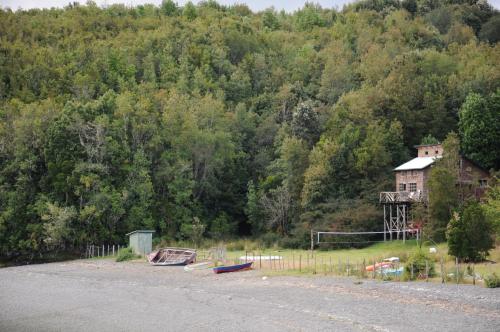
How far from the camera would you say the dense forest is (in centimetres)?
6188

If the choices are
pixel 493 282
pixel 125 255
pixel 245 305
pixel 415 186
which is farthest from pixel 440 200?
pixel 245 305

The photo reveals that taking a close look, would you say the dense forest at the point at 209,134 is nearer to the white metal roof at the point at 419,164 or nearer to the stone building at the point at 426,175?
the stone building at the point at 426,175

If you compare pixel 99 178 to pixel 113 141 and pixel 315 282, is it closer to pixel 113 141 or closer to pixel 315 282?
pixel 113 141

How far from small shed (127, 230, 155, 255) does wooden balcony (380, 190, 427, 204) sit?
67.7ft

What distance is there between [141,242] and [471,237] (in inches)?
1147

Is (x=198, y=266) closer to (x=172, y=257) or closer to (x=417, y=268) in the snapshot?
(x=172, y=257)

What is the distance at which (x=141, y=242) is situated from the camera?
188ft

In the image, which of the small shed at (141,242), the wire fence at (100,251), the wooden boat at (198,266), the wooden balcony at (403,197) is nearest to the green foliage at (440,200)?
the wooden balcony at (403,197)

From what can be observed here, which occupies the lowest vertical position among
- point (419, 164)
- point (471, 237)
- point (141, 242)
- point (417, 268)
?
point (417, 268)

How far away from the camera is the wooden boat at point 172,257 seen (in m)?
48.6

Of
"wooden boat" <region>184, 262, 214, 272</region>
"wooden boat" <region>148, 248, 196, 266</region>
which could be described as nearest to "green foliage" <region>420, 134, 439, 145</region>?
"wooden boat" <region>148, 248, 196, 266</region>

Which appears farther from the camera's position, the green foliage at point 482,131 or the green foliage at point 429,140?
the green foliage at point 429,140

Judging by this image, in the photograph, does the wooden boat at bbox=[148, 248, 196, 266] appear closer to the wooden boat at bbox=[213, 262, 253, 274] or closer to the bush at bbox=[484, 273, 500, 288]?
the wooden boat at bbox=[213, 262, 253, 274]

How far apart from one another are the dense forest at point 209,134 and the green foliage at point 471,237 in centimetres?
392
